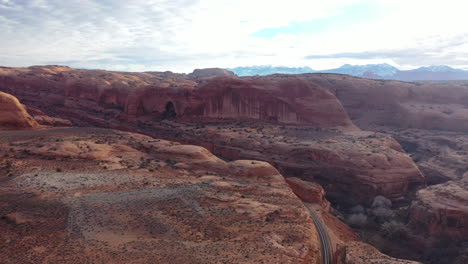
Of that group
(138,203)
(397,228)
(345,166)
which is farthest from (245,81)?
(138,203)

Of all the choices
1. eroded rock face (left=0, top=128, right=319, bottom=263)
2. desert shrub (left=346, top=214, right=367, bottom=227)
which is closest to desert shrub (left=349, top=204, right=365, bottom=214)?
desert shrub (left=346, top=214, right=367, bottom=227)

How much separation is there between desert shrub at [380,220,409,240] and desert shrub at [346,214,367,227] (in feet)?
5.26

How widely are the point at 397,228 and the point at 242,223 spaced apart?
43.5 feet

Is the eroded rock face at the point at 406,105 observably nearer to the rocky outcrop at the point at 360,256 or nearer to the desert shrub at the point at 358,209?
the desert shrub at the point at 358,209

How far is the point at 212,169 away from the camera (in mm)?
22641

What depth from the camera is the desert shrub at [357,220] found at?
23.9 m

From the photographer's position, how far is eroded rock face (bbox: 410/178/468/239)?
19.6 metres

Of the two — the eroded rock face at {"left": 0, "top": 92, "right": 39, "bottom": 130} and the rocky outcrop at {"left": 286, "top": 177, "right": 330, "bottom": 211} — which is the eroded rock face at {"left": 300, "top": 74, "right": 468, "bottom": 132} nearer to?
the rocky outcrop at {"left": 286, "top": 177, "right": 330, "bottom": 211}

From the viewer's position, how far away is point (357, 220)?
2419cm

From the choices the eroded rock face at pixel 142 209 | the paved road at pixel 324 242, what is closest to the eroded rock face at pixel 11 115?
the eroded rock face at pixel 142 209

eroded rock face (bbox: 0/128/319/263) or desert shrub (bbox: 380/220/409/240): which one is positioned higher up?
eroded rock face (bbox: 0/128/319/263)

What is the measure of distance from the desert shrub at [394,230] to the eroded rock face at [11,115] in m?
33.9

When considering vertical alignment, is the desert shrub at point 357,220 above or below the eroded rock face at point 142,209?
below

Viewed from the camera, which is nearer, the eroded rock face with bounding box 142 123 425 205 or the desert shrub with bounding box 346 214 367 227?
the desert shrub with bounding box 346 214 367 227
